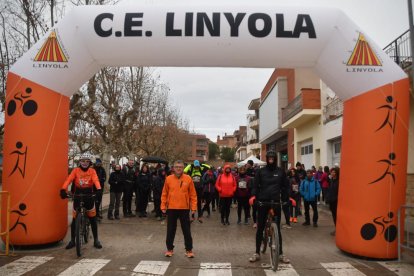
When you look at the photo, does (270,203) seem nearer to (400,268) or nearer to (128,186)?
(400,268)

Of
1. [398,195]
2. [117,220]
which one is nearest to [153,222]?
[117,220]

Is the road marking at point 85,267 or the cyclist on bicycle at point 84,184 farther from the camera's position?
the cyclist on bicycle at point 84,184

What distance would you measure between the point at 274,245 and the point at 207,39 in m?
4.18

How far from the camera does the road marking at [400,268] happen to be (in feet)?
22.6

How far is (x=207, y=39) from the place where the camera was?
8.55m

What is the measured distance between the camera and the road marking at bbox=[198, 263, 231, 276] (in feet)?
22.4

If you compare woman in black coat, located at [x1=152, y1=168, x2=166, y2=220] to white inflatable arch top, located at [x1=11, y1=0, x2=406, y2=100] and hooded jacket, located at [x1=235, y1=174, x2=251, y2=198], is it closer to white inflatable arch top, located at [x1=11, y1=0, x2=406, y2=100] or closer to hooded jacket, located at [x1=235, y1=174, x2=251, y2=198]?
hooded jacket, located at [x1=235, y1=174, x2=251, y2=198]

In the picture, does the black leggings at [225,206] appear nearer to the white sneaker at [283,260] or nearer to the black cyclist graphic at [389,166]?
the white sneaker at [283,260]

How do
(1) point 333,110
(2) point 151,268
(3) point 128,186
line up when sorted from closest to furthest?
1. (2) point 151,268
2. (3) point 128,186
3. (1) point 333,110

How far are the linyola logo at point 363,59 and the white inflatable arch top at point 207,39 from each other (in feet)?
0.09

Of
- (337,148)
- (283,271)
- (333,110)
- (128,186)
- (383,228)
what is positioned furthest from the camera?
(337,148)

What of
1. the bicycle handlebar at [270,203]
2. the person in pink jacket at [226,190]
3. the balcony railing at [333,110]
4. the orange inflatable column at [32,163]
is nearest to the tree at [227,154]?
the balcony railing at [333,110]

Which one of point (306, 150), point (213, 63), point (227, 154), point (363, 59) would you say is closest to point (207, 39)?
point (213, 63)

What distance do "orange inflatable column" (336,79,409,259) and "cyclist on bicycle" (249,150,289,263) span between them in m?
1.41
